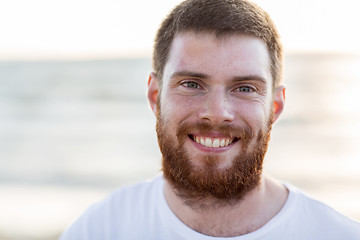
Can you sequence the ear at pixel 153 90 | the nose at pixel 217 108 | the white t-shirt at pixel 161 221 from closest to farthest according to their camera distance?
1. the nose at pixel 217 108
2. the white t-shirt at pixel 161 221
3. the ear at pixel 153 90

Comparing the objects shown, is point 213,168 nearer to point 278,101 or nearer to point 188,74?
point 188,74

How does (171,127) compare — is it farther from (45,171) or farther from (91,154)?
(91,154)

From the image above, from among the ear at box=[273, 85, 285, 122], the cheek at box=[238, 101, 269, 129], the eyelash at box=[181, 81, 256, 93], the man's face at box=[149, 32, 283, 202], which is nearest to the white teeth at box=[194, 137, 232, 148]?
the man's face at box=[149, 32, 283, 202]

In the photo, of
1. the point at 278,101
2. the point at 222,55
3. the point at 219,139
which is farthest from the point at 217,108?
the point at 278,101

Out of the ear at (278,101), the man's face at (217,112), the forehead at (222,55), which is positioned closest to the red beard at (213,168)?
the man's face at (217,112)

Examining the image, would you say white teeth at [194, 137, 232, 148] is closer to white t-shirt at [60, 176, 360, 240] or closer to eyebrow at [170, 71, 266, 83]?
eyebrow at [170, 71, 266, 83]

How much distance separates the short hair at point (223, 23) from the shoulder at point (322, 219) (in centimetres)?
65

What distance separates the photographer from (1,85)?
58.4 feet

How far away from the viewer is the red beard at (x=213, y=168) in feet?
8.36

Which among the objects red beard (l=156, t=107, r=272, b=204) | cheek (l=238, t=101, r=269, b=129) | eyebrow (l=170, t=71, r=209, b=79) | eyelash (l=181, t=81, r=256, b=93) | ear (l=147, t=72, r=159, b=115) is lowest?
red beard (l=156, t=107, r=272, b=204)

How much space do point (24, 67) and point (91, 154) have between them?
13490mm

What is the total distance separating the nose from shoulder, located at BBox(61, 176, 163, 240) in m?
0.63

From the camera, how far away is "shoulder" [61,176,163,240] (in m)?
2.82

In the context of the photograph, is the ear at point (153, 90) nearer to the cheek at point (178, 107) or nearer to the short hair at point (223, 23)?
the short hair at point (223, 23)
